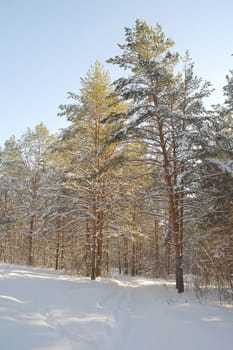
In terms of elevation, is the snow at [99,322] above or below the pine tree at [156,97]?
below

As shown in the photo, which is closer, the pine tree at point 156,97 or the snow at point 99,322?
the snow at point 99,322

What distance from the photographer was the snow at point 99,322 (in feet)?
14.4

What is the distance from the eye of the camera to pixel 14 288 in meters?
7.17

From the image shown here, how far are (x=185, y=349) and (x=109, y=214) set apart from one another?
9125mm

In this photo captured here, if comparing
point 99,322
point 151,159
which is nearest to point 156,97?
point 151,159

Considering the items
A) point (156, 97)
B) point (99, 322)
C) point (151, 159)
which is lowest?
point (99, 322)

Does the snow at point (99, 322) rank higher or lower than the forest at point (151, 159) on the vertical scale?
lower

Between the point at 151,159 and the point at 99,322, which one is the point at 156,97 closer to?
the point at 151,159

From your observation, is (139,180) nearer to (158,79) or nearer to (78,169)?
(78,169)

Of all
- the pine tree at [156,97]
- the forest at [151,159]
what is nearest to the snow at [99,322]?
the forest at [151,159]

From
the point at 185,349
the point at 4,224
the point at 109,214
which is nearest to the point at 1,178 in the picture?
the point at 4,224

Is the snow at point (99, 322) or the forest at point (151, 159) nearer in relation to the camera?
the snow at point (99, 322)

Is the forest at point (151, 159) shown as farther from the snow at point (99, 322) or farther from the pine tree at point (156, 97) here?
the snow at point (99, 322)

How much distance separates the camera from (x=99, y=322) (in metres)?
5.63
